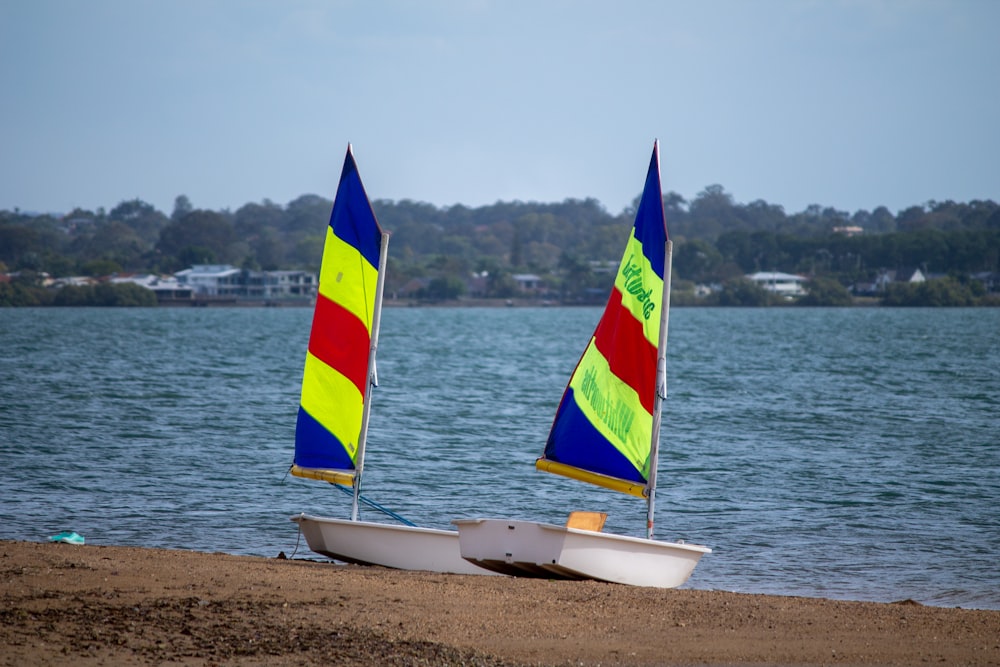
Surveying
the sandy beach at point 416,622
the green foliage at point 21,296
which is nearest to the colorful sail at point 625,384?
the sandy beach at point 416,622

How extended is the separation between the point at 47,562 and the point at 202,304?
182548 millimetres

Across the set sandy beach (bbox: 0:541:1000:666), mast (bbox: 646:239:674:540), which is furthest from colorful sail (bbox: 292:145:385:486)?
mast (bbox: 646:239:674:540)

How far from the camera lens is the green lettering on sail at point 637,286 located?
37.6 feet

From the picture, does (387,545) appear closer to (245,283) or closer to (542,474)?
(542,474)

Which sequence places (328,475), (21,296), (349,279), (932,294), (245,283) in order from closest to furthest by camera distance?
(349,279) < (328,475) < (21,296) < (932,294) < (245,283)

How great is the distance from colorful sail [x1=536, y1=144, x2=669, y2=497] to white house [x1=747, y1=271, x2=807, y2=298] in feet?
604

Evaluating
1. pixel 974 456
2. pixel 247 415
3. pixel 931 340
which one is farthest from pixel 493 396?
pixel 931 340

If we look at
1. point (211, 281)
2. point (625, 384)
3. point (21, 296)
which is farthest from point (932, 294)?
point (625, 384)

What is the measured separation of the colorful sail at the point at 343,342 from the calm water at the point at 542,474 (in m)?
1.59

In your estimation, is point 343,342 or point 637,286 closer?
point 637,286

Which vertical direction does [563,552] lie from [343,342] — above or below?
below

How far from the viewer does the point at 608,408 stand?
38.6 ft

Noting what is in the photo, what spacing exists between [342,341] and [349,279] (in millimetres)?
649

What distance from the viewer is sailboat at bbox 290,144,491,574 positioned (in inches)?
460
